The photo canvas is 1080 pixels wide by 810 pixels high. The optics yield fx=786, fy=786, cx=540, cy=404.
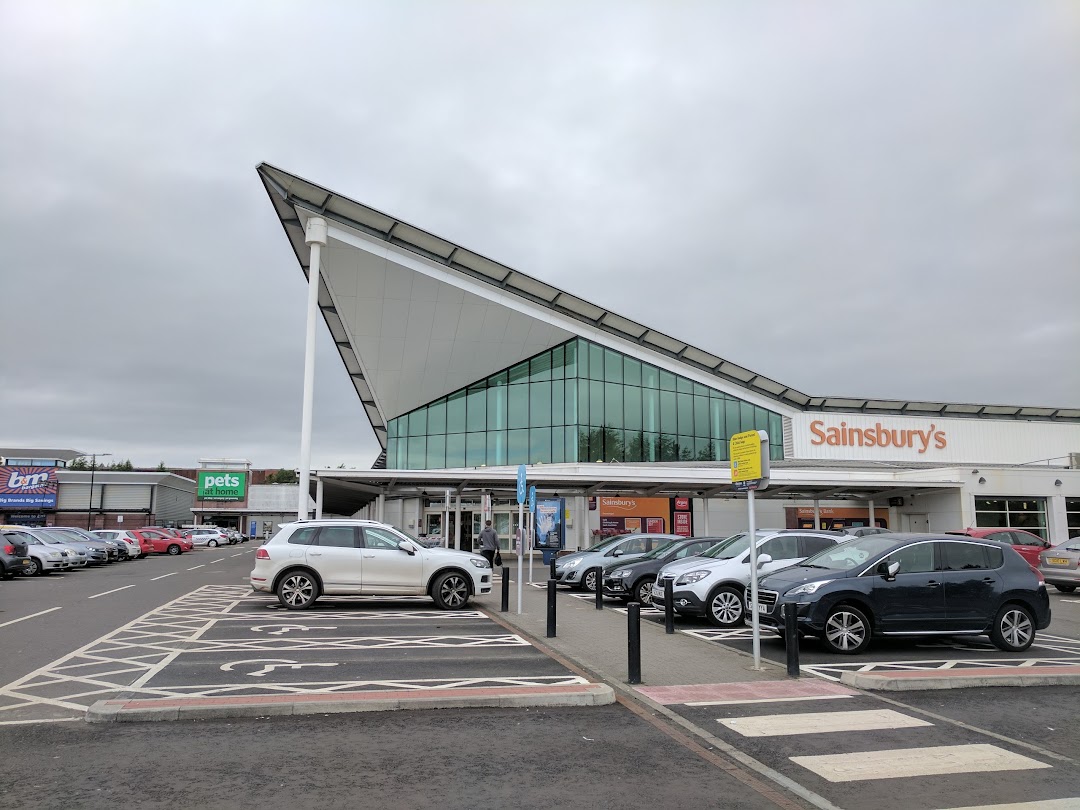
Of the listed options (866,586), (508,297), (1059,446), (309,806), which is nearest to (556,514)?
(508,297)

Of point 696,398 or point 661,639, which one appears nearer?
point 661,639

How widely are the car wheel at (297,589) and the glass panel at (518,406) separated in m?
23.2

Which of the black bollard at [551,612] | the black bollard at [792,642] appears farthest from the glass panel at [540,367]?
the black bollard at [792,642]

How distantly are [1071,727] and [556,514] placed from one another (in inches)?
1003

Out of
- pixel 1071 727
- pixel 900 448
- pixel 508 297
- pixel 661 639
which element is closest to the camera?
pixel 1071 727

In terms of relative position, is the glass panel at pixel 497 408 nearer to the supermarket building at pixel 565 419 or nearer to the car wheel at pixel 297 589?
the supermarket building at pixel 565 419

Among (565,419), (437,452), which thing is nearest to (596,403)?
(565,419)

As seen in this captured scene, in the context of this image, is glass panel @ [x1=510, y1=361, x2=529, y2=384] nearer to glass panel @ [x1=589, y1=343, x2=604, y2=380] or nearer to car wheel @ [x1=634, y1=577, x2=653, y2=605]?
glass panel @ [x1=589, y1=343, x2=604, y2=380]

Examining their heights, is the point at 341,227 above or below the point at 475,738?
above

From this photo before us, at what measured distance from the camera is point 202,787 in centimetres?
496

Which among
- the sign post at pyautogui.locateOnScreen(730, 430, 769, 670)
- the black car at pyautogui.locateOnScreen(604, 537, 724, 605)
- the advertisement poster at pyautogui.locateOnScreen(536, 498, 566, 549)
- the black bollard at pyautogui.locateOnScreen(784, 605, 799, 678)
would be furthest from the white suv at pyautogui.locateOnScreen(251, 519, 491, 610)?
the advertisement poster at pyautogui.locateOnScreen(536, 498, 566, 549)

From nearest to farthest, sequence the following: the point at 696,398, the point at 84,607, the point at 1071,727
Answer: the point at 1071,727 → the point at 84,607 → the point at 696,398

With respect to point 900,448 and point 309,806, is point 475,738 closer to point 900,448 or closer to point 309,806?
point 309,806

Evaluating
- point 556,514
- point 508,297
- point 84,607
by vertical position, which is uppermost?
point 508,297
